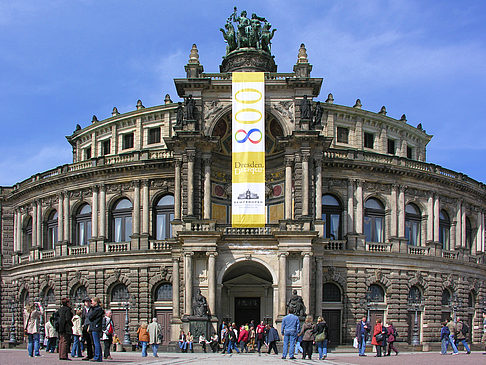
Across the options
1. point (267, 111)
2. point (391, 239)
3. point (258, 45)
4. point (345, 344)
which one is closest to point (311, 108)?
point (267, 111)

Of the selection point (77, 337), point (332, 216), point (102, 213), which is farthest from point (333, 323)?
point (77, 337)

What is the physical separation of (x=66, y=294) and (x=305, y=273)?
Result: 915 inches

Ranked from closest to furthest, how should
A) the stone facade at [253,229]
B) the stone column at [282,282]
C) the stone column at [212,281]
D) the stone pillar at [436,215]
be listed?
the stone column at [282,282], the stone column at [212,281], the stone facade at [253,229], the stone pillar at [436,215]

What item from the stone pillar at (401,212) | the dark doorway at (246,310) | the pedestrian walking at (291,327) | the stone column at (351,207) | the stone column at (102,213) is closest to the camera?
the pedestrian walking at (291,327)

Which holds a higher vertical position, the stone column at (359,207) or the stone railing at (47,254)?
the stone column at (359,207)

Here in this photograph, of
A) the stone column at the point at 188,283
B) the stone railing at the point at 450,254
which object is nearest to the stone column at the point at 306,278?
the stone column at the point at 188,283

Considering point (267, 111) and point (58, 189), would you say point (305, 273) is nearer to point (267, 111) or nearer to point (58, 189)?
point (267, 111)

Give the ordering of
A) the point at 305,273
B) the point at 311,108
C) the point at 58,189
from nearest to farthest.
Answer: the point at 305,273 → the point at 311,108 → the point at 58,189

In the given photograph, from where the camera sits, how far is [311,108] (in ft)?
163

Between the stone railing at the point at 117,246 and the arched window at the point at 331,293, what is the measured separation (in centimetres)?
1608

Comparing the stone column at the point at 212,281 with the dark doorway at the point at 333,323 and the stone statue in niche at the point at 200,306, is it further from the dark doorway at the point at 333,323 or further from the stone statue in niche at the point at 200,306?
the dark doorway at the point at 333,323

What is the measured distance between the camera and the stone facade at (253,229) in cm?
4778

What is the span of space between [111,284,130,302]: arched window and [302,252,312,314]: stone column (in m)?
17.6

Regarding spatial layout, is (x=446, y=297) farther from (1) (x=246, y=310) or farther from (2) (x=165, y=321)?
(2) (x=165, y=321)
